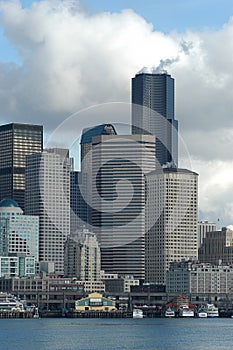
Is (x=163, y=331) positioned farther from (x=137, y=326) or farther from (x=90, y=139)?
(x=90, y=139)

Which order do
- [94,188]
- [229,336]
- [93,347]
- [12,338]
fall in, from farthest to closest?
1. [94,188]
2. [229,336]
3. [12,338]
4. [93,347]

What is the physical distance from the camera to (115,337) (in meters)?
134

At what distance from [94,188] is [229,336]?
59.2 metres

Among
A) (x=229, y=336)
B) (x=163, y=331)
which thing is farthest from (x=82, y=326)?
(x=229, y=336)

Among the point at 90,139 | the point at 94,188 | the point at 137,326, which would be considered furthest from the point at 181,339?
the point at 94,188

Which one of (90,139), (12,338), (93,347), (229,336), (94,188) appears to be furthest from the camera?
(94,188)

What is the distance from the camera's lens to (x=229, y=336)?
14150 cm

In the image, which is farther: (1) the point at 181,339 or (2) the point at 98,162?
(2) the point at 98,162

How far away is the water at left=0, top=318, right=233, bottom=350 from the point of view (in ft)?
394

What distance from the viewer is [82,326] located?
164 m

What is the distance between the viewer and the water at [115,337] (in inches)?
4732

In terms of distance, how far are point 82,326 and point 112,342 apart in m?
39.6

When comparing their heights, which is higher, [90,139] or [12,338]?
[90,139]

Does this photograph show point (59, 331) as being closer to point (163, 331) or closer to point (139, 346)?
point (163, 331)
